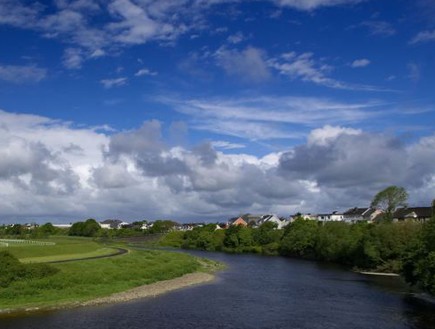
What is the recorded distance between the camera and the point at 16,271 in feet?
190

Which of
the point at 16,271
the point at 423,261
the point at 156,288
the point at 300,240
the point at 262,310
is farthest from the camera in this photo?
the point at 300,240

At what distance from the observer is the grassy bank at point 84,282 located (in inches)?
2087

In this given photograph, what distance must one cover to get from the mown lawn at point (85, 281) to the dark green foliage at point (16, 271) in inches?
34.4

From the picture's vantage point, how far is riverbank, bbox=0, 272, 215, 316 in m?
49.4

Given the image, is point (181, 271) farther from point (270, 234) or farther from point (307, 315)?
point (270, 234)

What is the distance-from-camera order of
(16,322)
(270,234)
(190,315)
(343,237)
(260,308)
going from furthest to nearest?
(270,234)
(343,237)
(260,308)
(190,315)
(16,322)

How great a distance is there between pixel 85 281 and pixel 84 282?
1.24 ft

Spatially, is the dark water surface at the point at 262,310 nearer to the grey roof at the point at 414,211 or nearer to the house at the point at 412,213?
the house at the point at 412,213

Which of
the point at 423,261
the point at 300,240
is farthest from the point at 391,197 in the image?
the point at 423,261

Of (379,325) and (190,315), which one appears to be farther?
(190,315)

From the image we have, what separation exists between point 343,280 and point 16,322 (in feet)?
173

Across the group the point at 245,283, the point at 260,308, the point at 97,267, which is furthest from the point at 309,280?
the point at 97,267

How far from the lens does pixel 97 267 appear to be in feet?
241

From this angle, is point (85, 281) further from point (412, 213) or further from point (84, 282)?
point (412, 213)
